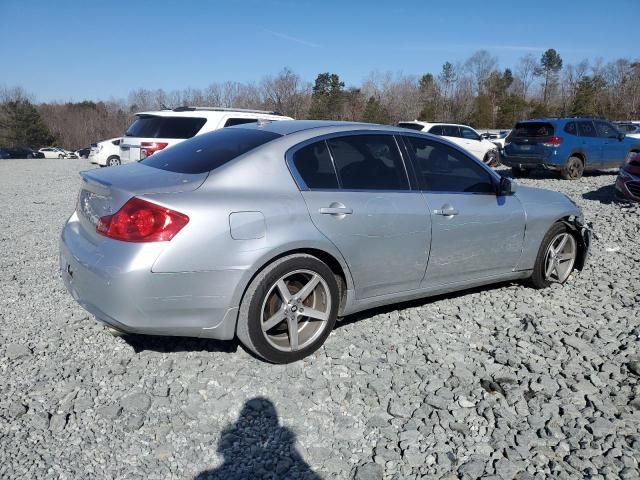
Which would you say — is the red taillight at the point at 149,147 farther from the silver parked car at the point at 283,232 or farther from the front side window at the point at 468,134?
→ the front side window at the point at 468,134

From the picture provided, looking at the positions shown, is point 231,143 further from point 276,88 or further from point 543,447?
point 276,88

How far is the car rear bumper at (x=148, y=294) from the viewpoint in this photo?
2.88 metres

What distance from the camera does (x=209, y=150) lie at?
3691mm

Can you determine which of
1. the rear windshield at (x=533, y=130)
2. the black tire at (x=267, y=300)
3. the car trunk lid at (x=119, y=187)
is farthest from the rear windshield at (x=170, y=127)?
the rear windshield at (x=533, y=130)

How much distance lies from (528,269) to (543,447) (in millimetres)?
2387

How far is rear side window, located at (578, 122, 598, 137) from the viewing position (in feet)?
44.3

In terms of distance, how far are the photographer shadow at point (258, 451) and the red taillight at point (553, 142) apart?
480 inches

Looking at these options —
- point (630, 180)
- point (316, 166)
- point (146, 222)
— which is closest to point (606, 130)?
point (630, 180)

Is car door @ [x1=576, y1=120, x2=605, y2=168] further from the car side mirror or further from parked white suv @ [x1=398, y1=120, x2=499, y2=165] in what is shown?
the car side mirror

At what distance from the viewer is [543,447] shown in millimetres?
2627

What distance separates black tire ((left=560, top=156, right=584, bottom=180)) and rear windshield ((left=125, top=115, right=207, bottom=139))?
9150mm

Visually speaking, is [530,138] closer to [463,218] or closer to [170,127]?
[170,127]

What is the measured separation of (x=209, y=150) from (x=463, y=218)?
2.02 meters

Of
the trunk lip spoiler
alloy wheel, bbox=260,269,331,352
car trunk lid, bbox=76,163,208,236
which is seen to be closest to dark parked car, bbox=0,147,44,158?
the trunk lip spoiler
